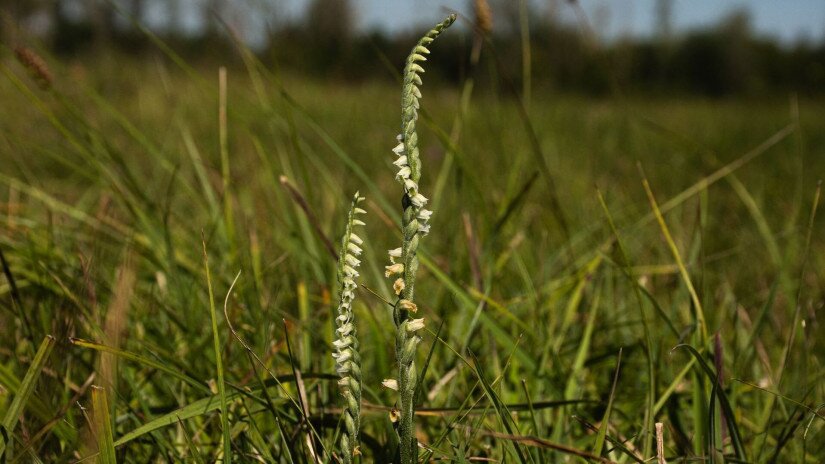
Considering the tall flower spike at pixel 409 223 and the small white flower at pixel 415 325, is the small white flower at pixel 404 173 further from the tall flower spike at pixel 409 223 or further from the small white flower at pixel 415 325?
the small white flower at pixel 415 325

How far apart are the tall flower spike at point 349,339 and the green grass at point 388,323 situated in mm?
82

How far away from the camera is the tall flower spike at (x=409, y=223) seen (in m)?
0.61

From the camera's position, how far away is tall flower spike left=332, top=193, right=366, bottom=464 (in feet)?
2.06

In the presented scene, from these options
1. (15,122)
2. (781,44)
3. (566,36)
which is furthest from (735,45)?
(15,122)

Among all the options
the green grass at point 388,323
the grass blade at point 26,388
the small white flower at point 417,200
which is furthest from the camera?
the green grass at point 388,323

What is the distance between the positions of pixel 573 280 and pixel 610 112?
6456 mm

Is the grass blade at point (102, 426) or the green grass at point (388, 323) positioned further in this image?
the green grass at point (388, 323)

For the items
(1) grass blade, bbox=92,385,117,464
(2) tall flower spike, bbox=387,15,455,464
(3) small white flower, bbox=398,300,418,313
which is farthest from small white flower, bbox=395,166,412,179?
(1) grass blade, bbox=92,385,117,464

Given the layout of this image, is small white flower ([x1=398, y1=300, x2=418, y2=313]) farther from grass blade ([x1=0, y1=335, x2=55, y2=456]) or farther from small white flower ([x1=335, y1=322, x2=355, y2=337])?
grass blade ([x1=0, y1=335, x2=55, y2=456])

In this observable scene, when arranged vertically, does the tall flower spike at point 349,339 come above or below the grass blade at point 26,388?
above

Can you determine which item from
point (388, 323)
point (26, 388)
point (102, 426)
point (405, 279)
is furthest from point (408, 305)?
point (388, 323)

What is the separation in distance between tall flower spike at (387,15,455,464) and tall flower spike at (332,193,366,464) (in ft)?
0.14

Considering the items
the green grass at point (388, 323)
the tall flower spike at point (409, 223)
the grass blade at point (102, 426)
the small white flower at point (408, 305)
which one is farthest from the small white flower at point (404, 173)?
the grass blade at point (102, 426)

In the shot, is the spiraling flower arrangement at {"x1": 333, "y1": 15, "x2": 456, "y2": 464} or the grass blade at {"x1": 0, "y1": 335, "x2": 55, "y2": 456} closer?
the spiraling flower arrangement at {"x1": 333, "y1": 15, "x2": 456, "y2": 464}
